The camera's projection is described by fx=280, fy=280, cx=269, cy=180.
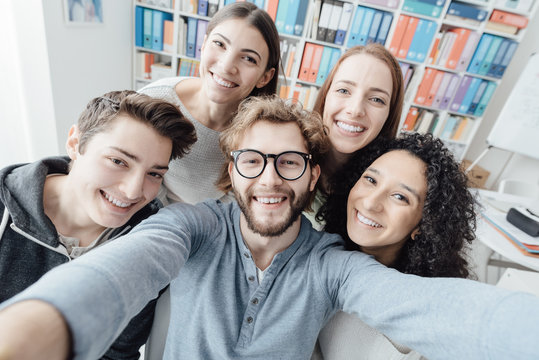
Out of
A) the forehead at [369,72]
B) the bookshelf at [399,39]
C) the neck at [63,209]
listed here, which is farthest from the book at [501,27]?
the neck at [63,209]

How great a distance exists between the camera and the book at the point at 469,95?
9.83 feet

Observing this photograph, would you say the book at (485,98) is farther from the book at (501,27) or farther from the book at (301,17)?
the book at (301,17)

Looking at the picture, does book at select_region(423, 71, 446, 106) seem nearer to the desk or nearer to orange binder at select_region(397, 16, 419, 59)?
orange binder at select_region(397, 16, 419, 59)

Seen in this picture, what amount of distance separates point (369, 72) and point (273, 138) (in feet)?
1.89

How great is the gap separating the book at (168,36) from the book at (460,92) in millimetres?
3111

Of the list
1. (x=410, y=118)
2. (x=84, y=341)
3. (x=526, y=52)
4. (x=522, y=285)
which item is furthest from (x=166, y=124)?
(x=526, y=52)

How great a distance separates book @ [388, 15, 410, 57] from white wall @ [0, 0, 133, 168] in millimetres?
2699

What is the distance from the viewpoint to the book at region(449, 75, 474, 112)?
3.00 metres

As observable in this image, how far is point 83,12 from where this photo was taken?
2.08 metres

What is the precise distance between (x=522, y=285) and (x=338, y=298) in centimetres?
102

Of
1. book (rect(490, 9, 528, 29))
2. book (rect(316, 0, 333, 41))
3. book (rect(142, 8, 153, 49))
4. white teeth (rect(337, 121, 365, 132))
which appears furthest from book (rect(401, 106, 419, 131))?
book (rect(142, 8, 153, 49))

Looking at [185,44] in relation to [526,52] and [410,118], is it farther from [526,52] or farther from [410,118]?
[526,52]

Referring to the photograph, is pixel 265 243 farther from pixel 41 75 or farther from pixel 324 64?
pixel 324 64

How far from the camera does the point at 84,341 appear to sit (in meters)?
0.41
